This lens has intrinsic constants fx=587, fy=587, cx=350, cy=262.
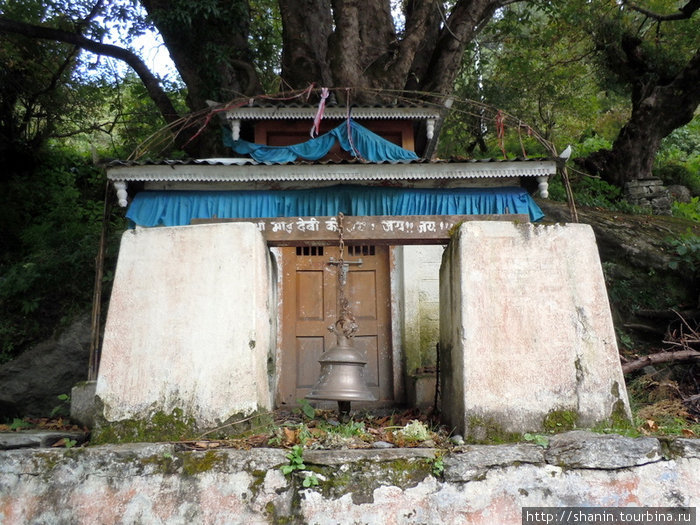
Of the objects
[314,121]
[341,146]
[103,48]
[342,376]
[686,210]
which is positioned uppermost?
[103,48]

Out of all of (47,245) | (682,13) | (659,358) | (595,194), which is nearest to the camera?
(659,358)

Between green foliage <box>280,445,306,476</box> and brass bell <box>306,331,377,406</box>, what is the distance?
683mm

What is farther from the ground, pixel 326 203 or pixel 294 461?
pixel 326 203

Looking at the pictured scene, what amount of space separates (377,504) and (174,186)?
18.4 feet

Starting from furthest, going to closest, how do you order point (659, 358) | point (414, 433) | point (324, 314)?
point (324, 314) < point (659, 358) < point (414, 433)

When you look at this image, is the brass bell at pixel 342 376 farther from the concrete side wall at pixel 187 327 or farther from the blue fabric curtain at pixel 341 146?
the blue fabric curtain at pixel 341 146

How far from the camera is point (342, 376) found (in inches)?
212

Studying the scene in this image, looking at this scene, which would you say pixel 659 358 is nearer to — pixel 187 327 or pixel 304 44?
pixel 187 327

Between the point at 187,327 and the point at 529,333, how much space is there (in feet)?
9.73

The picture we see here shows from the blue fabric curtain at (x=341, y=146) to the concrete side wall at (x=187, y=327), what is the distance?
167 inches

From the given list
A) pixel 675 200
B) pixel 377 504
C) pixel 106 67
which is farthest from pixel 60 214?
pixel 675 200

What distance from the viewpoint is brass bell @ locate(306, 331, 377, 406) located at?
5.25 metres

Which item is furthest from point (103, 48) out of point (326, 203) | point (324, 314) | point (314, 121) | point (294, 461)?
point (294, 461)

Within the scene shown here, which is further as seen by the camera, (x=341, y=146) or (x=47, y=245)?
(x=47, y=245)
